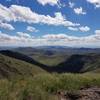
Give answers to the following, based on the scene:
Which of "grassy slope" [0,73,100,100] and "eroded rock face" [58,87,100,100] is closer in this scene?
"grassy slope" [0,73,100,100]

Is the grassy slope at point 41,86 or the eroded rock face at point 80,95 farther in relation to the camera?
the eroded rock face at point 80,95

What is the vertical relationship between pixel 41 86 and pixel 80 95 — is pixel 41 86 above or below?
above

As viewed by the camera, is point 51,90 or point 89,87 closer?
point 51,90

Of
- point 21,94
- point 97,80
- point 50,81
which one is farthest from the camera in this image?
point 97,80

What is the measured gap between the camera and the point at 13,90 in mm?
11438

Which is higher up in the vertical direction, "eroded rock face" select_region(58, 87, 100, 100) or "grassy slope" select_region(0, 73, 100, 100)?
"grassy slope" select_region(0, 73, 100, 100)

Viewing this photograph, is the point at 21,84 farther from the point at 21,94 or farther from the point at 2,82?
the point at 21,94

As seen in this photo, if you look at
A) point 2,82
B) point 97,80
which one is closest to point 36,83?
point 2,82

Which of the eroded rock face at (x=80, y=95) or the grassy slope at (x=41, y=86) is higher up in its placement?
the grassy slope at (x=41, y=86)

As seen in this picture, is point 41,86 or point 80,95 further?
point 41,86

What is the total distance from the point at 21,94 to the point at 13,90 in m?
1.29

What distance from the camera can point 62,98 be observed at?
38.6 feet

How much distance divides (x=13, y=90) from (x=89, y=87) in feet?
14.4

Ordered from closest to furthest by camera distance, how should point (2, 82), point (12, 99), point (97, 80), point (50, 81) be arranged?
1. point (12, 99)
2. point (2, 82)
3. point (50, 81)
4. point (97, 80)
